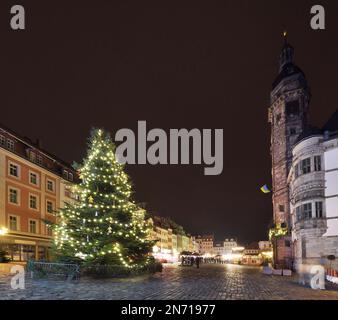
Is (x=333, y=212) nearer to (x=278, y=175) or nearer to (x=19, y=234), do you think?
(x=278, y=175)

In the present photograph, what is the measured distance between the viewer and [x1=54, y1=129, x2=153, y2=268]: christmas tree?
26.1m

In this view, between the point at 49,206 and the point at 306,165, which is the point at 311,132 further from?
the point at 49,206

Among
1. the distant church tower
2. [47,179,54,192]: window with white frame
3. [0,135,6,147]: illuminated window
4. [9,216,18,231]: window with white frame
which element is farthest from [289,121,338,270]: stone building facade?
[47,179,54,192]: window with white frame

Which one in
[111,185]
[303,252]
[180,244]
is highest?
[111,185]

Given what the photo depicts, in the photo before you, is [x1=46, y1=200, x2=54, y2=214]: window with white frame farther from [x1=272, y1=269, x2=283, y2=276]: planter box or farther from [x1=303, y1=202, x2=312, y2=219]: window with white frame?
[x1=303, y1=202, x2=312, y2=219]: window with white frame

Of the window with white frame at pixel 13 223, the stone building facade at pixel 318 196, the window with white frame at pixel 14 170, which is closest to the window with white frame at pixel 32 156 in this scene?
the window with white frame at pixel 14 170

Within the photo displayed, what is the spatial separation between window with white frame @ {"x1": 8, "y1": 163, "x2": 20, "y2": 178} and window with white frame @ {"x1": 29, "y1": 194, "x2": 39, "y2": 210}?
394cm

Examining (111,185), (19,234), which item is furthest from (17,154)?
(111,185)

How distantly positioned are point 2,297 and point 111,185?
13.3 metres

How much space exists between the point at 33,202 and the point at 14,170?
18.8 ft

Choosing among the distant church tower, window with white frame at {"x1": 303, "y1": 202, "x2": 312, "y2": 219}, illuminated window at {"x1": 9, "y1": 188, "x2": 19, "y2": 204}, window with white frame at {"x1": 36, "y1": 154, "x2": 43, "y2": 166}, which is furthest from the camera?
the distant church tower

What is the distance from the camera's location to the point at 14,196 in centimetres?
4675
